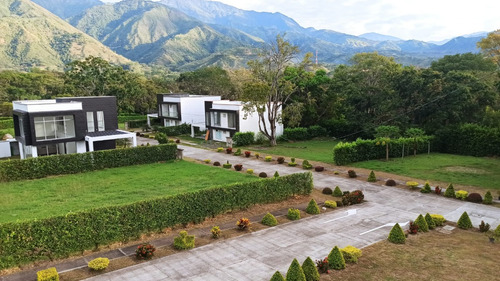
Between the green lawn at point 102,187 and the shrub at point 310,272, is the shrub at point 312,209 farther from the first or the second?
the shrub at point 310,272

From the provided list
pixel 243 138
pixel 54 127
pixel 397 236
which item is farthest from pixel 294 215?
pixel 243 138

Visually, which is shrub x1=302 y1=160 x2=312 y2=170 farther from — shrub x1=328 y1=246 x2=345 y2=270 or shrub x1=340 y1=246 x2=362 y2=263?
shrub x1=328 y1=246 x2=345 y2=270

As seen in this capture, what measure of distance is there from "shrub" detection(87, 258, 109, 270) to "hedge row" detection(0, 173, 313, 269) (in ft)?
5.53

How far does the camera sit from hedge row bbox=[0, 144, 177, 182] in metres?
26.9

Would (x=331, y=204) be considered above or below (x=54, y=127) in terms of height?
below

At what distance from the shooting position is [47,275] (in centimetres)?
1212

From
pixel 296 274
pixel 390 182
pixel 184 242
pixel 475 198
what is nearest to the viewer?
pixel 296 274

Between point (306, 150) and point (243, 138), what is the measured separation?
26.4ft

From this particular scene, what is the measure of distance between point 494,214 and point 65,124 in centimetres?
3475

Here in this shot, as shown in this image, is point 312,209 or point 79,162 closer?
point 312,209

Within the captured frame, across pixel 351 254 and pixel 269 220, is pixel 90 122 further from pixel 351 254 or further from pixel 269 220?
pixel 351 254

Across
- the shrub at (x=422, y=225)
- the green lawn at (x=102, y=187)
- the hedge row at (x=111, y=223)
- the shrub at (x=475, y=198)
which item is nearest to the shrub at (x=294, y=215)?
the hedge row at (x=111, y=223)

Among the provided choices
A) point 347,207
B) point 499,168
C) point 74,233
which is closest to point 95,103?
point 74,233

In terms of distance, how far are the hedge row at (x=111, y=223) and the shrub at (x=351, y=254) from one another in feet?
23.8
